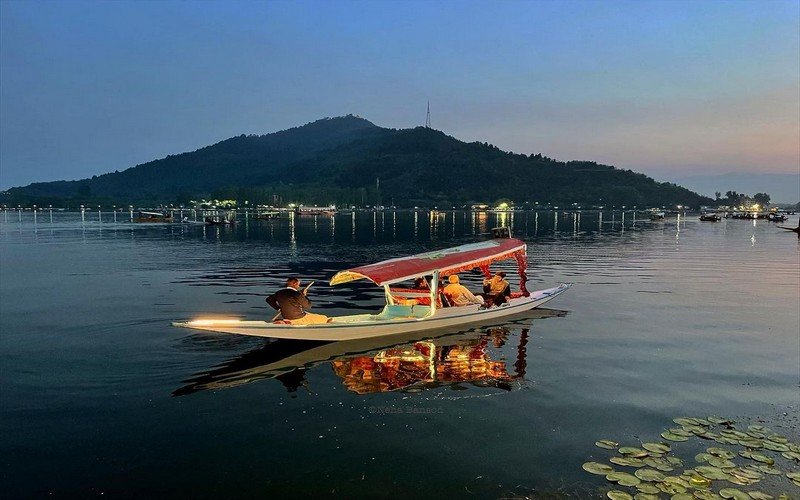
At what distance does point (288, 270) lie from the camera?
5088 cm

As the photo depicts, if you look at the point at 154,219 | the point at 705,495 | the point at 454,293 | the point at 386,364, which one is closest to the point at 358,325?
the point at 386,364

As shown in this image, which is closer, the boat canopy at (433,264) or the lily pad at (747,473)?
the lily pad at (747,473)

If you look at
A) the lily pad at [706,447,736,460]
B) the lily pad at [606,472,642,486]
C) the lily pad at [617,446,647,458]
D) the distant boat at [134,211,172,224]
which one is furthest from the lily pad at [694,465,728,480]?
the distant boat at [134,211,172,224]

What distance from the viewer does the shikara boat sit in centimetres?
2061

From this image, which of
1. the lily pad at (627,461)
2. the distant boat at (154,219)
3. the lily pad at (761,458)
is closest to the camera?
the lily pad at (627,461)

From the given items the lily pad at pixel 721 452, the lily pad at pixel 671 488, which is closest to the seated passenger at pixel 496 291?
the lily pad at pixel 721 452

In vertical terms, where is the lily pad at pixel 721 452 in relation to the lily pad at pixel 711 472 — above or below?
below

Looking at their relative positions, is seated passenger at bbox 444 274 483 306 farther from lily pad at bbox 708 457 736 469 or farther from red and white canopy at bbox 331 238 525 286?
lily pad at bbox 708 457 736 469

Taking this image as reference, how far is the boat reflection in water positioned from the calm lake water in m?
0.11

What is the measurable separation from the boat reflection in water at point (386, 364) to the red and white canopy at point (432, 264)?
297 cm

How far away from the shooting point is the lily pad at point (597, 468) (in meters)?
12.3

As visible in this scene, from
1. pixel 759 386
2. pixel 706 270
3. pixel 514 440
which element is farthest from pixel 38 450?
pixel 706 270

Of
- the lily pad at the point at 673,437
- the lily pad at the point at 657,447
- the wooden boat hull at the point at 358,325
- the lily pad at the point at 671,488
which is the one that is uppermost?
the wooden boat hull at the point at 358,325

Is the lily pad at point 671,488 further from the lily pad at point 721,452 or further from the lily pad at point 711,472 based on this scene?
the lily pad at point 721,452
